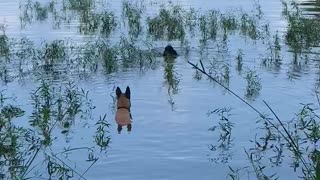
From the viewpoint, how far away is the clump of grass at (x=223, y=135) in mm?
8947

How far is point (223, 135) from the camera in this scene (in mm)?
9805

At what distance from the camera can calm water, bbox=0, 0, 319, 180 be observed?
857cm

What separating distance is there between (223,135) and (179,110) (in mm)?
1786

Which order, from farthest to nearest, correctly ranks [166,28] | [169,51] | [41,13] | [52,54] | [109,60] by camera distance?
[41,13]
[166,28]
[169,51]
[52,54]
[109,60]

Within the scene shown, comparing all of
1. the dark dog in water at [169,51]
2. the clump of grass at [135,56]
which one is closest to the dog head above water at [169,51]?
the dark dog in water at [169,51]

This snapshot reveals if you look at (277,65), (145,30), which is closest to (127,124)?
(277,65)

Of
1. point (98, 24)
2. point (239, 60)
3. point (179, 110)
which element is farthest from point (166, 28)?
point (179, 110)

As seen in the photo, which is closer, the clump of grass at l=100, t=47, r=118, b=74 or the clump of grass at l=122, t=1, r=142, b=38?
the clump of grass at l=100, t=47, r=118, b=74

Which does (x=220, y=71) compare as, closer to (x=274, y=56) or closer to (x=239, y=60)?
(x=239, y=60)

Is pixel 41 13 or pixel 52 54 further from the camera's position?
pixel 41 13

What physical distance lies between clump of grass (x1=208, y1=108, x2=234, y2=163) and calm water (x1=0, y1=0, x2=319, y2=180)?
0.08 meters

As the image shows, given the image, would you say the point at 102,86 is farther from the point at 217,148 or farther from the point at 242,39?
the point at 242,39

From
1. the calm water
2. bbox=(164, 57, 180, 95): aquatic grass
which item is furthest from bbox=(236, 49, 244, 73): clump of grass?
bbox=(164, 57, 180, 95): aquatic grass

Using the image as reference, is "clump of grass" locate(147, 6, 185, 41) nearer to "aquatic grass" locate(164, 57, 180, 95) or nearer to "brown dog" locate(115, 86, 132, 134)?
"aquatic grass" locate(164, 57, 180, 95)
